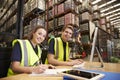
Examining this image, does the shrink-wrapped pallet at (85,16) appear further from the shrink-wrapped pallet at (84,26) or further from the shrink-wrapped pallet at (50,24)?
the shrink-wrapped pallet at (50,24)

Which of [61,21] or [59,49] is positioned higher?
[61,21]

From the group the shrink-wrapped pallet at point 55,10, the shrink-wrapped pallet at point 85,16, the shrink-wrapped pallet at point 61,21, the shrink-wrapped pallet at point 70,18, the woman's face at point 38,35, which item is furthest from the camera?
the shrink-wrapped pallet at point 85,16

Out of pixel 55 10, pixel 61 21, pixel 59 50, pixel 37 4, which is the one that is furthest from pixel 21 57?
pixel 55 10

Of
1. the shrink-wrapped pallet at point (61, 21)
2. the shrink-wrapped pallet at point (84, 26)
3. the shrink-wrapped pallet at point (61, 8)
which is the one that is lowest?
the shrink-wrapped pallet at point (84, 26)

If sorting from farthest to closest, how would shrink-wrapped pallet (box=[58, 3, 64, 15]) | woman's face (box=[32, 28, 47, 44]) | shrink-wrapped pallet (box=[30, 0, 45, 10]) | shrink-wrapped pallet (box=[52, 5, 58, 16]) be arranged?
shrink-wrapped pallet (box=[52, 5, 58, 16]) → shrink-wrapped pallet (box=[58, 3, 64, 15]) → shrink-wrapped pallet (box=[30, 0, 45, 10]) → woman's face (box=[32, 28, 47, 44])

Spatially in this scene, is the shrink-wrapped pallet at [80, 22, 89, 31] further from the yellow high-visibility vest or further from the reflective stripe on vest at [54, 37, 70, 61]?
the yellow high-visibility vest

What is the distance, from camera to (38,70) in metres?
1.08

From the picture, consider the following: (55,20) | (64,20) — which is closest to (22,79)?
(64,20)

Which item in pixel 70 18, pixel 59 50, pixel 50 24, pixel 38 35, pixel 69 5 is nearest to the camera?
pixel 38 35

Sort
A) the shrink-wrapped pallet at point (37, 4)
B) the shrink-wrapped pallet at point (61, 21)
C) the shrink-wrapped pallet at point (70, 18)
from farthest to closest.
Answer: the shrink-wrapped pallet at point (61, 21)
the shrink-wrapped pallet at point (70, 18)
the shrink-wrapped pallet at point (37, 4)

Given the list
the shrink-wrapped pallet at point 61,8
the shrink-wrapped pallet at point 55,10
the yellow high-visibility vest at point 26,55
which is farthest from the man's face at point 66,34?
the shrink-wrapped pallet at point 55,10

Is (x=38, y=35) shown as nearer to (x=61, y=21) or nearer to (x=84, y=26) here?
(x=61, y=21)

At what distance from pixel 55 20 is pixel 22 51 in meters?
3.23

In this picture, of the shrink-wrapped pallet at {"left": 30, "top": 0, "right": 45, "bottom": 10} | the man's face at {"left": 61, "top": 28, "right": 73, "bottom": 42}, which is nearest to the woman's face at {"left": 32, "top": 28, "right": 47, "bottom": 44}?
the man's face at {"left": 61, "top": 28, "right": 73, "bottom": 42}
